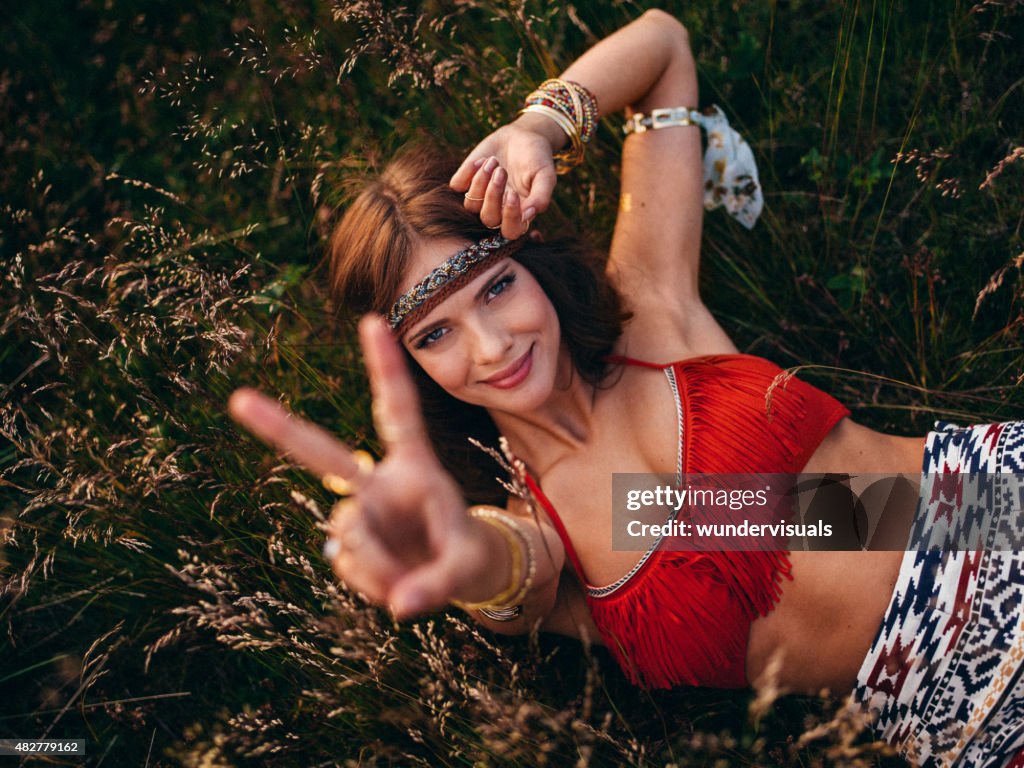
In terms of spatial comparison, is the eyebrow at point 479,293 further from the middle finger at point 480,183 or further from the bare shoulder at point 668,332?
the bare shoulder at point 668,332

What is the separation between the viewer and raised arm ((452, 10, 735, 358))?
7.54ft

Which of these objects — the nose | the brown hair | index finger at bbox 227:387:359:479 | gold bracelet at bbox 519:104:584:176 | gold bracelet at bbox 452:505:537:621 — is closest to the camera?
index finger at bbox 227:387:359:479

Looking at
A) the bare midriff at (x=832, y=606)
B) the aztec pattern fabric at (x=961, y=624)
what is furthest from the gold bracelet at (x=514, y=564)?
the aztec pattern fabric at (x=961, y=624)

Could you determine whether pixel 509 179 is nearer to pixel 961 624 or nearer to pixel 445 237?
pixel 445 237

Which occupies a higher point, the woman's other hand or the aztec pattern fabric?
the woman's other hand

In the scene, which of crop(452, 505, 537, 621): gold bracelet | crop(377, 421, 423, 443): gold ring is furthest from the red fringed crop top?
crop(377, 421, 423, 443): gold ring

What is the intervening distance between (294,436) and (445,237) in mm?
953

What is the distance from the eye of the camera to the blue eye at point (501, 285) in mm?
1989

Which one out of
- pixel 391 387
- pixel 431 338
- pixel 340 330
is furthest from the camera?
pixel 340 330

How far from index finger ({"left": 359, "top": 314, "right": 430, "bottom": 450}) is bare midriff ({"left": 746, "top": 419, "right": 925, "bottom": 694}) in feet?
4.49

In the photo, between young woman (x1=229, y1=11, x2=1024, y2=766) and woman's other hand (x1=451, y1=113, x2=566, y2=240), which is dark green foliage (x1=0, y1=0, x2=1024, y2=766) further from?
woman's other hand (x1=451, y1=113, x2=566, y2=240)

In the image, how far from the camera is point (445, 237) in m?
1.96

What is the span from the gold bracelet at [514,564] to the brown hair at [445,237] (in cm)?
60

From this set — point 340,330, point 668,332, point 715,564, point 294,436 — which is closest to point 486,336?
point 668,332
